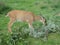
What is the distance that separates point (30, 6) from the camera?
1471 cm

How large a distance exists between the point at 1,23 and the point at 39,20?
1.67m

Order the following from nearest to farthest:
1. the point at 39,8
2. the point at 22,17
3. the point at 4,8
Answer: the point at 22,17 < the point at 4,8 < the point at 39,8

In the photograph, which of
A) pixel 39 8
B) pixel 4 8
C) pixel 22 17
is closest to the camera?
pixel 22 17

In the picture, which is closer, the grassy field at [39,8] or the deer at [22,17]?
the deer at [22,17]

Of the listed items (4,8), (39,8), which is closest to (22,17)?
(4,8)

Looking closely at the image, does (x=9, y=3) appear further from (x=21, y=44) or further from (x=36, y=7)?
(x=21, y=44)

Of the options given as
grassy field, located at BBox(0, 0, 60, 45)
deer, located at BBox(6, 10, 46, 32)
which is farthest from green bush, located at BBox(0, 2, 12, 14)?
deer, located at BBox(6, 10, 46, 32)

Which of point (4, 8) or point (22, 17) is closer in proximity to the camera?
point (22, 17)

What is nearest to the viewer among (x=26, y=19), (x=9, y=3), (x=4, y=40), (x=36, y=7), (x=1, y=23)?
(x=4, y=40)

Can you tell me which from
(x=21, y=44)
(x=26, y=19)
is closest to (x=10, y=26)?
(x=26, y=19)

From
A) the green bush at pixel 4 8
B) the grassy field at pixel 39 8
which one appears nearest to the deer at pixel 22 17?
the grassy field at pixel 39 8

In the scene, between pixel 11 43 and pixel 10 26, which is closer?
pixel 11 43

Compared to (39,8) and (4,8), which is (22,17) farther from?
(39,8)

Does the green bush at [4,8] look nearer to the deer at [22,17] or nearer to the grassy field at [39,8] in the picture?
the grassy field at [39,8]
